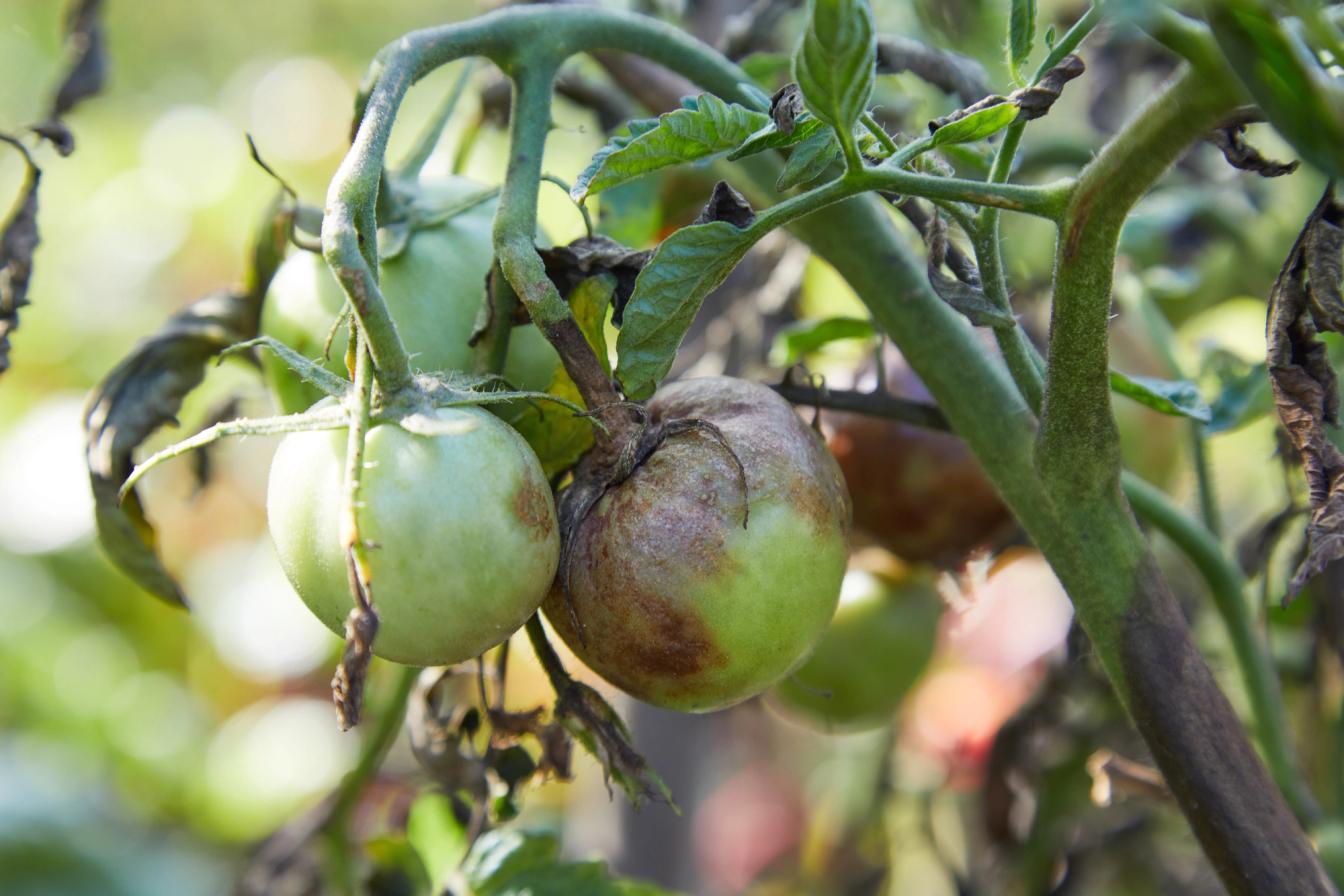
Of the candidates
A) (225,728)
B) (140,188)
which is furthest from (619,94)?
(140,188)

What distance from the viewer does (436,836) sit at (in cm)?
77

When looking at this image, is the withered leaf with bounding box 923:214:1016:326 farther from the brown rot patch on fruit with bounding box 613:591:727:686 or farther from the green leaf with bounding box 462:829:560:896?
the green leaf with bounding box 462:829:560:896

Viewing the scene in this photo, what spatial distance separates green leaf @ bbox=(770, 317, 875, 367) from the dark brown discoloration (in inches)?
10.1

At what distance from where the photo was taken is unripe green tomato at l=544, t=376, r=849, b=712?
0.49 meters

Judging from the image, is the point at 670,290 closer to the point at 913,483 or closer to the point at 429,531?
the point at 429,531

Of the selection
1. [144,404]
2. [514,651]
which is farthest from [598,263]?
[514,651]

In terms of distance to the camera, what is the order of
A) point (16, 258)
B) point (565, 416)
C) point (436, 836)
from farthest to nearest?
point (436, 836), point (16, 258), point (565, 416)

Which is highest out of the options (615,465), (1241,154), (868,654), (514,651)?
(1241,154)

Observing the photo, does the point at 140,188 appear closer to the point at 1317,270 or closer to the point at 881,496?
the point at 881,496

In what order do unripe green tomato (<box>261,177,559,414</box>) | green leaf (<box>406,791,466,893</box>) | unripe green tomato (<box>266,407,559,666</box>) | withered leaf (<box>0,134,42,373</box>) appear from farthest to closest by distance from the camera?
1. green leaf (<box>406,791,466,893</box>)
2. withered leaf (<box>0,134,42,373</box>)
3. unripe green tomato (<box>261,177,559,414</box>)
4. unripe green tomato (<box>266,407,559,666</box>)

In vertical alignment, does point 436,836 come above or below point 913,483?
below

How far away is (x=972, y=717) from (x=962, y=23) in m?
0.82

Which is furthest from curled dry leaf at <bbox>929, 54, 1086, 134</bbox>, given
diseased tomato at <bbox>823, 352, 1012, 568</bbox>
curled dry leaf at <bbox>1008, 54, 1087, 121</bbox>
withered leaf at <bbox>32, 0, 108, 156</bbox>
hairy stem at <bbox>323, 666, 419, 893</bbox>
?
withered leaf at <bbox>32, 0, 108, 156</bbox>

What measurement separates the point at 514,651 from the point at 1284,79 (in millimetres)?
1270
